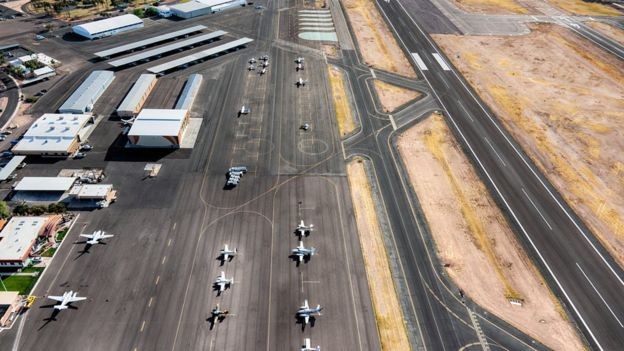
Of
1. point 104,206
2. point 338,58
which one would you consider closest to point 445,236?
point 104,206

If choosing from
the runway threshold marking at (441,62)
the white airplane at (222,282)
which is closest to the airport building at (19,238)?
the white airplane at (222,282)

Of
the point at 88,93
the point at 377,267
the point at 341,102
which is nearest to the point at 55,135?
the point at 88,93

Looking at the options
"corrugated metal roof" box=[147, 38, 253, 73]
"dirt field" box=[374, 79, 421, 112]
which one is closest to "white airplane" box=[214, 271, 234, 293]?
"dirt field" box=[374, 79, 421, 112]

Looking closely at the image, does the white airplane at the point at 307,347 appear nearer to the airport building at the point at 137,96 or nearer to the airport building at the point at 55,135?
the airport building at the point at 55,135

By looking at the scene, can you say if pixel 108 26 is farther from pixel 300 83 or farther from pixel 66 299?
pixel 66 299

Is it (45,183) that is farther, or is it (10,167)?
(10,167)
